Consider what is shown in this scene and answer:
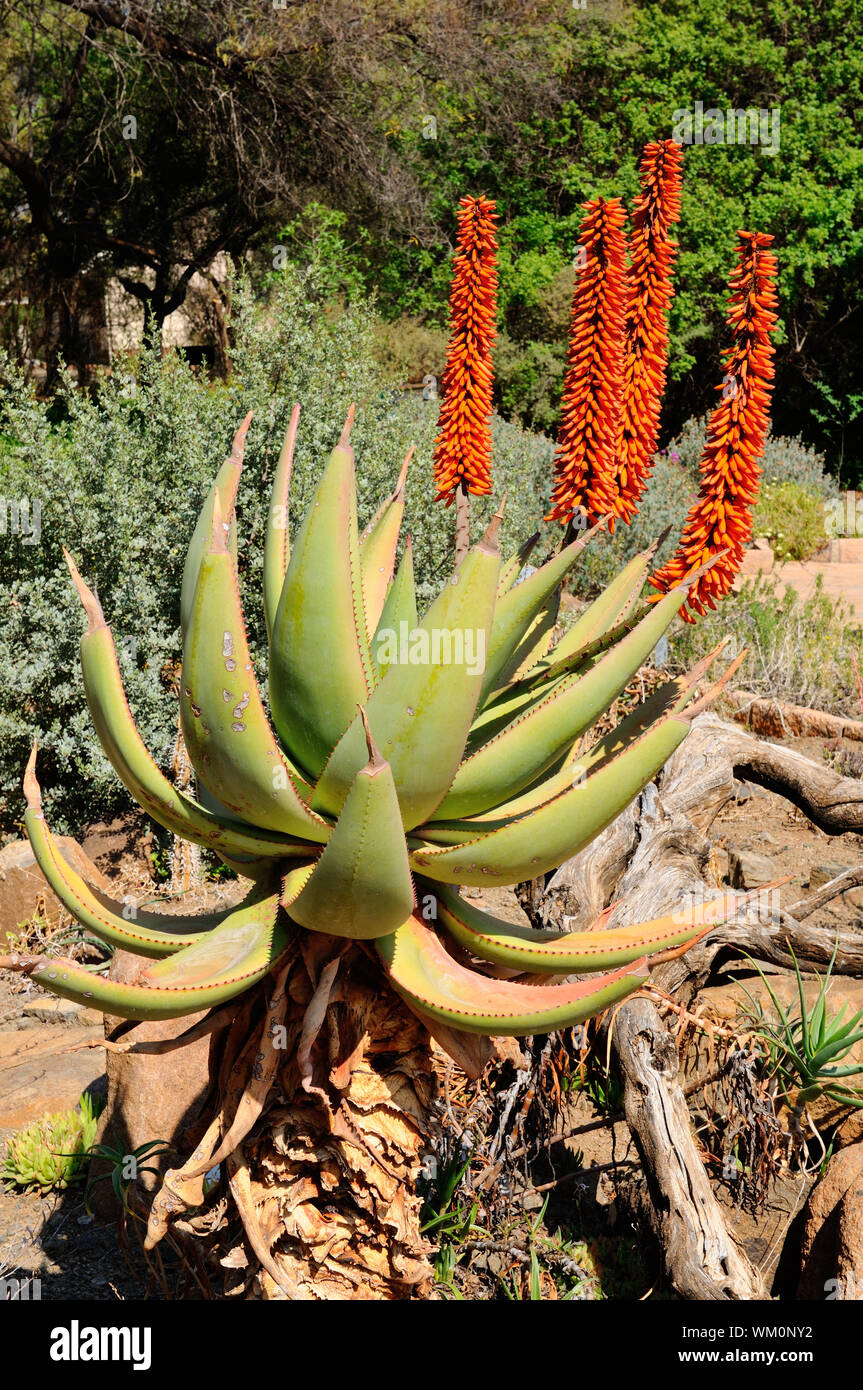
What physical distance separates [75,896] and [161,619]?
12.4ft

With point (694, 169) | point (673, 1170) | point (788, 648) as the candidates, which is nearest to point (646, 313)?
point (673, 1170)

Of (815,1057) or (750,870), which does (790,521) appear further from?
(815,1057)

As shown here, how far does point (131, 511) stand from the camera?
5.19m

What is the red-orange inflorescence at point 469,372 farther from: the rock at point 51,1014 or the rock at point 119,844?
the rock at point 119,844

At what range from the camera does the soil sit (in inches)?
108

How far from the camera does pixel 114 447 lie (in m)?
5.38

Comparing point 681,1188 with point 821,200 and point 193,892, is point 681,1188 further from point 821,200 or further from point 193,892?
point 821,200

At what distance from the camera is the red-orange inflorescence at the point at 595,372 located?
2822 mm

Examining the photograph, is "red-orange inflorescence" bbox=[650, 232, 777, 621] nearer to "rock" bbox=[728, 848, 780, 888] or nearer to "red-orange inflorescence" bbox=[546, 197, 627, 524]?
"red-orange inflorescence" bbox=[546, 197, 627, 524]

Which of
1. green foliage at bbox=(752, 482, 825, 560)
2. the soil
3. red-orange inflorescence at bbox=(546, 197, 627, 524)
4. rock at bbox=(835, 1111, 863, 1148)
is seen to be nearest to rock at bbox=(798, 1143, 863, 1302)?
the soil

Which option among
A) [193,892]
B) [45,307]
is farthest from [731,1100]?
[45,307]

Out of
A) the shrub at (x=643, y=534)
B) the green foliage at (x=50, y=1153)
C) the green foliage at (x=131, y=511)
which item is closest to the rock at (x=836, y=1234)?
the green foliage at (x=50, y=1153)

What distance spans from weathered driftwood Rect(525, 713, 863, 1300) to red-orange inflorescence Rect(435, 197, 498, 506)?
4.60 ft

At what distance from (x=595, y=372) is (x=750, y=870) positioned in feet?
8.99
